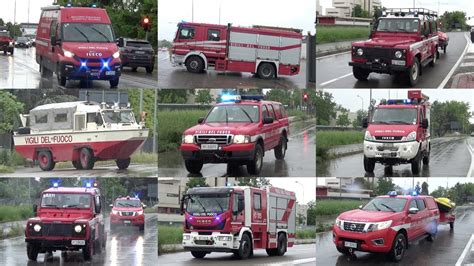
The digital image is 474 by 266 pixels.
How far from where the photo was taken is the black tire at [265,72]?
18.8 meters

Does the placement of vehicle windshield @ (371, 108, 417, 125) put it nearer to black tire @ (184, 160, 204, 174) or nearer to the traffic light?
black tire @ (184, 160, 204, 174)

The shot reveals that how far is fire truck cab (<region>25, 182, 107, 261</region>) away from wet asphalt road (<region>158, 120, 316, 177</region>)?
1.52m

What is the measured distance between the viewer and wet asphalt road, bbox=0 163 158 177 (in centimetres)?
1889

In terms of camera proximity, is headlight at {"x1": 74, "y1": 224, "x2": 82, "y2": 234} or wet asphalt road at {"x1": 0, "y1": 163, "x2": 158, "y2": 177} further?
wet asphalt road at {"x1": 0, "y1": 163, "x2": 158, "y2": 177}

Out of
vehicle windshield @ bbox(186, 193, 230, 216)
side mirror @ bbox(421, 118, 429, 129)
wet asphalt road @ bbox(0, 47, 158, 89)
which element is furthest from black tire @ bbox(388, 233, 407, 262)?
wet asphalt road @ bbox(0, 47, 158, 89)

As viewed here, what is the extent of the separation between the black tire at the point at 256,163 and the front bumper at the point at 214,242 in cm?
129

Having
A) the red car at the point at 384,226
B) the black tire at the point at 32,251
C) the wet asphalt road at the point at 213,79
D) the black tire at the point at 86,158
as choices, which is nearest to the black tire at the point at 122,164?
the black tire at the point at 86,158

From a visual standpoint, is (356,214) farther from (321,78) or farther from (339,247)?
(321,78)

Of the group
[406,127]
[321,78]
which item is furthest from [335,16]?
[406,127]

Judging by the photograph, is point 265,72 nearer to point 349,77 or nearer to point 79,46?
point 349,77

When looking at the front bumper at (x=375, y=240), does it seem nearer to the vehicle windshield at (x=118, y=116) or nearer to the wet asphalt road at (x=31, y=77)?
the wet asphalt road at (x=31, y=77)

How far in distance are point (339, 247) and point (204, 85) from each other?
13.4 ft

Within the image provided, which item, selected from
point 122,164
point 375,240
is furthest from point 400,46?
point 122,164

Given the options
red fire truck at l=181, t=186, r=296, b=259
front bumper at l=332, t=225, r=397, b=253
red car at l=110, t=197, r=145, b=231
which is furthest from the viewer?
red car at l=110, t=197, r=145, b=231
